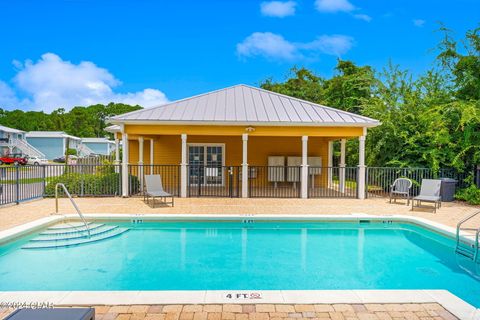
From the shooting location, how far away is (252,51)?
33.1 metres

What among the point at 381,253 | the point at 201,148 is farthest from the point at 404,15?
the point at 381,253

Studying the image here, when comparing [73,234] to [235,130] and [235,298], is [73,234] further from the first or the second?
[235,130]

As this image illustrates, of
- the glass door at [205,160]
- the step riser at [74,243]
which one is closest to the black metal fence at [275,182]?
the glass door at [205,160]

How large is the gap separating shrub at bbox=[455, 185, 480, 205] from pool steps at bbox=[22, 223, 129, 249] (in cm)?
1207

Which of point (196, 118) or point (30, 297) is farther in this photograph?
point (196, 118)

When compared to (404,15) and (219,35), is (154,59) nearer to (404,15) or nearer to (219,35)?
(219,35)

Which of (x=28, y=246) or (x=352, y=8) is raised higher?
(x=352, y=8)

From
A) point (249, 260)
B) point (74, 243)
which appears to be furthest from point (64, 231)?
point (249, 260)

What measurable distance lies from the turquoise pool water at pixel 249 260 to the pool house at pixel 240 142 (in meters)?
4.62

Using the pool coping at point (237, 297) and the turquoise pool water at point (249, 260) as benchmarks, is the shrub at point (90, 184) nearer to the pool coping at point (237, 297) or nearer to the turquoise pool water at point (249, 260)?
the turquoise pool water at point (249, 260)

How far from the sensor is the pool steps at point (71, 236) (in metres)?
7.13

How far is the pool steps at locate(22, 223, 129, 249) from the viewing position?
23.4 ft

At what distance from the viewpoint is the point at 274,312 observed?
3.64 meters

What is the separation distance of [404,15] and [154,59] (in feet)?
65.2
